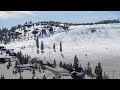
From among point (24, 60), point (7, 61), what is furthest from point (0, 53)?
point (24, 60)

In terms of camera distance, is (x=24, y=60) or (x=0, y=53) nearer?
(x=0, y=53)
